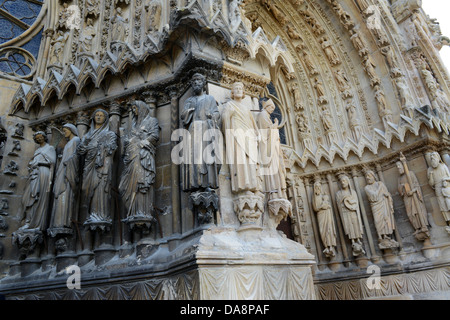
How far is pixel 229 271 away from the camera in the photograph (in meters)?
3.86

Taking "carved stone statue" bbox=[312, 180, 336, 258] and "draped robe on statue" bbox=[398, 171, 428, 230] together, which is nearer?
"draped robe on statue" bbox=[398, 171, 428, 230]

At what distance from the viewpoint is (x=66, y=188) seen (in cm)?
552

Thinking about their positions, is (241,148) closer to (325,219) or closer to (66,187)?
(66,187)

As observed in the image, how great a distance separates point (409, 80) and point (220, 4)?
6520 mm

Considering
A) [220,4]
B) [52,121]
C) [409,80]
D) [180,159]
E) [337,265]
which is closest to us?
[180,159]

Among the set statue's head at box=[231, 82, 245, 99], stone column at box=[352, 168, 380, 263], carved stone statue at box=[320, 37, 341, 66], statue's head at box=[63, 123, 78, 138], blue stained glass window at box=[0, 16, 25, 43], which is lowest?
stone column at box=[352, 168, 380, 263]

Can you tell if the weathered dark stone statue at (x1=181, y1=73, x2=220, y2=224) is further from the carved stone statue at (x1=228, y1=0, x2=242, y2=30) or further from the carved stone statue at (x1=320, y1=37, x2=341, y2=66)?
the carved stone statue at (x1=320, y1=37, x2=341, y2=66)

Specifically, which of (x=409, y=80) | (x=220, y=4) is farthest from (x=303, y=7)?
(x=220, y=4)

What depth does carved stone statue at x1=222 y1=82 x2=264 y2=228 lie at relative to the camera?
4488mm

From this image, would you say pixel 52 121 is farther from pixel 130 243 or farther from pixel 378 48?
pixel 378 48

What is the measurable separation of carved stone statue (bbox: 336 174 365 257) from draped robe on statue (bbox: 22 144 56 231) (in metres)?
6.78

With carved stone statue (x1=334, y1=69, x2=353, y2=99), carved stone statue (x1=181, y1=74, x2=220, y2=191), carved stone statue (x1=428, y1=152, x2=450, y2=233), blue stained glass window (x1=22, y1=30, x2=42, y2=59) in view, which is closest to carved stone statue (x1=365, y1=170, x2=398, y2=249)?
carved stone statue (x1=428, y1=152, x2=450, y2=233)

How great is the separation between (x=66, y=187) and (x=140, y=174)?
1.57 m

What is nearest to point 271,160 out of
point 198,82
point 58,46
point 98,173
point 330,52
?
point 198,82
